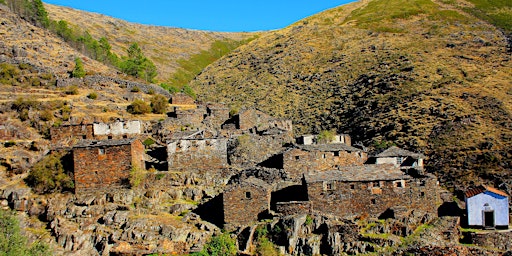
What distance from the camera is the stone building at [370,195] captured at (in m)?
31.2

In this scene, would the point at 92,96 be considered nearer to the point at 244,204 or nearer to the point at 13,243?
the point at 13,243

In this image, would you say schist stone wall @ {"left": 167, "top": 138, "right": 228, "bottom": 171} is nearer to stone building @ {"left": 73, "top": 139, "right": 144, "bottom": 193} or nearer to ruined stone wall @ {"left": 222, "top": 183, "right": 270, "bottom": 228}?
stone building @ {"left": 73, "top": 139, "right": 144, "bottom": 193}

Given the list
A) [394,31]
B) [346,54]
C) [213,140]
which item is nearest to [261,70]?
[346,54]

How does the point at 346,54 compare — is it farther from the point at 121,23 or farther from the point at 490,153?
the point at 121,23

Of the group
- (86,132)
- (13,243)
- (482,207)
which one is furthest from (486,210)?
(86,132)

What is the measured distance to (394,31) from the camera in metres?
112

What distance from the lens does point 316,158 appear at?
3550 cm

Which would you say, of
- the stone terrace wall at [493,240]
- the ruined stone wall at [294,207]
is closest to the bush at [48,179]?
the ruined stone wall at [294,207]

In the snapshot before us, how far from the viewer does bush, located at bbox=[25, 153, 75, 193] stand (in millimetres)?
33812

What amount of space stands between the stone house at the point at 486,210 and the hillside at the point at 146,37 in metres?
104

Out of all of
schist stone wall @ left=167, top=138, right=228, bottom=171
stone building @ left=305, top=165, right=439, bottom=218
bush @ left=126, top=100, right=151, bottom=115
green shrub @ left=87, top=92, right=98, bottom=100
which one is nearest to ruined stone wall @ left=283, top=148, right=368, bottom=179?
stone building @ left=305, top=165, right=439, bottom=218

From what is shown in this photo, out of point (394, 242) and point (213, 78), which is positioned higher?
point (213, 78)

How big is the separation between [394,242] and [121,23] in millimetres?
167932

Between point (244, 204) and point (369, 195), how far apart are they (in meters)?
8.11
